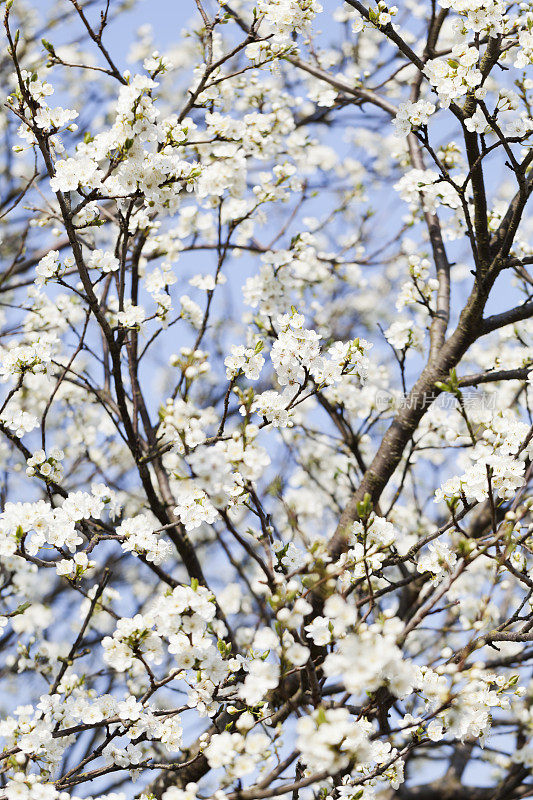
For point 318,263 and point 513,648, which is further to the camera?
point 513,648

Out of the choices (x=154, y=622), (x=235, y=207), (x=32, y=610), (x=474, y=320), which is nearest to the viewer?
(x=154, y=622)

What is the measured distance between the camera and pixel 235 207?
4098 millimetres

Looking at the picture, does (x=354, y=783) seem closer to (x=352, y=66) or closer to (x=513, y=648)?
(x=513, y=648)

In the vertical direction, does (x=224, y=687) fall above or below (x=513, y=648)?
below

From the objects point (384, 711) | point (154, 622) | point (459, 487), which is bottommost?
point (384, 711)

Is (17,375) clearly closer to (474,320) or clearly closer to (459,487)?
(459,487)

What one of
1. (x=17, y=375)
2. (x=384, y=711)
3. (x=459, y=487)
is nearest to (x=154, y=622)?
(x=384, y=711)

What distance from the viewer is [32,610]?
5430 mm

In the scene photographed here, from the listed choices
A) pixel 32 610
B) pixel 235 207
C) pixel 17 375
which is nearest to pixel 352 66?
pixel 235 207

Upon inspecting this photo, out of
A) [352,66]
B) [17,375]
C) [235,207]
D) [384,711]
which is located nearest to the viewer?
[384,711]

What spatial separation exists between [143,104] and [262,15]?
1013mm

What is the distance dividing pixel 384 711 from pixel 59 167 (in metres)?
2.35

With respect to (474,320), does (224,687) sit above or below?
below

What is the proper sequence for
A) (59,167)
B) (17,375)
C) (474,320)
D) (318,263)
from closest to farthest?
(59,167) → (17,375) → (474,320) → (318,263)
